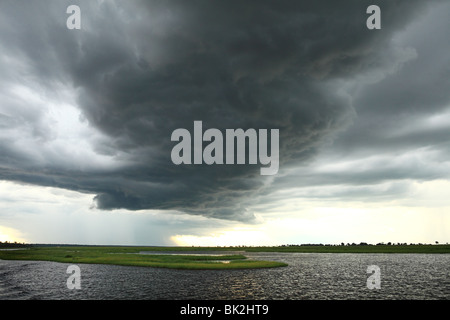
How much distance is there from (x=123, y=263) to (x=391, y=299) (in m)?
78.7

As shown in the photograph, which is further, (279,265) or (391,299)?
(279,265)
